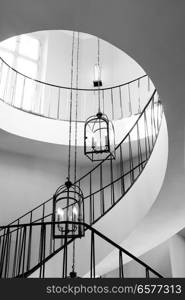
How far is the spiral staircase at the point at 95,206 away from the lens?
605cm

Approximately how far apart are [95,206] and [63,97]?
3.25 meters

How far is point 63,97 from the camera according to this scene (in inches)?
402

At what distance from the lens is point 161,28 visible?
3441 millimetres

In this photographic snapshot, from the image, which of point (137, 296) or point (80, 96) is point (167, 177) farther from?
point (80, 96)

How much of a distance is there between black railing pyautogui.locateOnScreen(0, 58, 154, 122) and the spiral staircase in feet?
0.09

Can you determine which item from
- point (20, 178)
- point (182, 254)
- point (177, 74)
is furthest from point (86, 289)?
point (182, 254)

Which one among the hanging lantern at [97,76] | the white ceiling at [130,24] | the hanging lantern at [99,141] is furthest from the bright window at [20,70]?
the white ceiling at [130,24]

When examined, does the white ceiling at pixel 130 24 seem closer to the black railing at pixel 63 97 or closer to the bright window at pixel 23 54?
the black railing at pixel 63 97

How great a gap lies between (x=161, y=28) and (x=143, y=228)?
12.3 feet

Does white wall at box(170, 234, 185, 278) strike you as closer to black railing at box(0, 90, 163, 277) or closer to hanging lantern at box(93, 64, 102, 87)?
black railing at box(0, 90, 163, 277)

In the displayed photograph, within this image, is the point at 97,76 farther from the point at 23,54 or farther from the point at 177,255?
the point at 177,255

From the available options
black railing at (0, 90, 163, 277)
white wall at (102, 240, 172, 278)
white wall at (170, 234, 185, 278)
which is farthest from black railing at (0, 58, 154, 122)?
white wall at (102, 240, 172, 278)

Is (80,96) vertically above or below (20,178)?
above

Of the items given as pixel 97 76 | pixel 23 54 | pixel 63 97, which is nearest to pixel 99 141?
pixel 63 97
